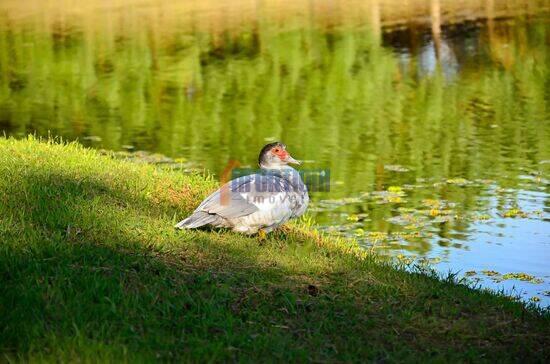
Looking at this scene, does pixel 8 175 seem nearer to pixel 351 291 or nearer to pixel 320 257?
pixel 320 257

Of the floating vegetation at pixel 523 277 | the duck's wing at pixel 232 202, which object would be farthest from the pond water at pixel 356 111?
the duck's wing at pixel 232 202

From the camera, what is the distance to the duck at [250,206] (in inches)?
361

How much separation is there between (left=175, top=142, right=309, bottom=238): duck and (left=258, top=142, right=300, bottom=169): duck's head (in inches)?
19.8

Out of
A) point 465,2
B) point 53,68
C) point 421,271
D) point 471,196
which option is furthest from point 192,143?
point 465,2

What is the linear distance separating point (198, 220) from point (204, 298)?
1.66 meters

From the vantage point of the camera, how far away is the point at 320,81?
26031mm

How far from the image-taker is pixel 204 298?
7500 millimetres

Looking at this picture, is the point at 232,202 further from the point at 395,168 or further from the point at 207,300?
the point at 395,168

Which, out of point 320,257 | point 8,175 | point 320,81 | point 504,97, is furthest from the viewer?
point 320,81

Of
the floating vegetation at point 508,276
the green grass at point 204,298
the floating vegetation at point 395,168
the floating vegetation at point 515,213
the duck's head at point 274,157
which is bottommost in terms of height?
the floating vegetation at point 515,213

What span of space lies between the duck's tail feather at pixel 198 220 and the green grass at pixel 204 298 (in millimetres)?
122

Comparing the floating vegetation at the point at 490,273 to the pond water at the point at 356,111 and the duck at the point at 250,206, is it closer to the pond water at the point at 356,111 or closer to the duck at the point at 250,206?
the pond water at the point at 356,111

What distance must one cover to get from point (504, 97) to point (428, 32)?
12.6 meters

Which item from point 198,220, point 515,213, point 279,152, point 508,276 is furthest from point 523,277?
point 198,220
